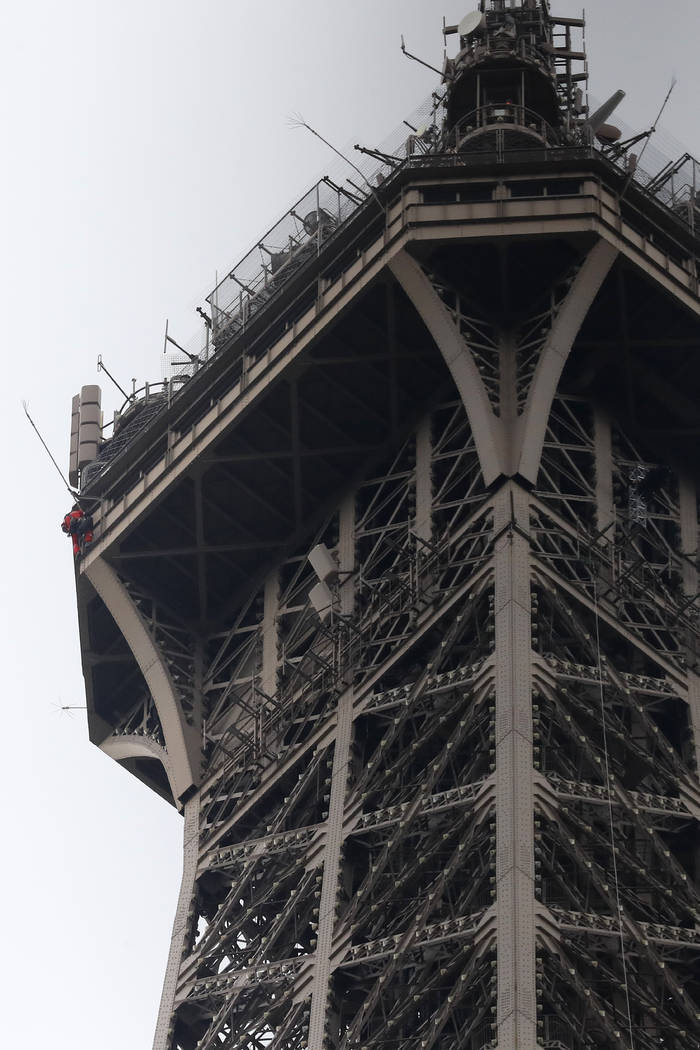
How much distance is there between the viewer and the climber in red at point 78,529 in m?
83.2

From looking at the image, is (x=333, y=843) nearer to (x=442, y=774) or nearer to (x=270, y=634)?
(x=442, y=774)

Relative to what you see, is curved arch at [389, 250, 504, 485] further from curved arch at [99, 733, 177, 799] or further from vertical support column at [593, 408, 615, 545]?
curved arch at [99, 733, 177, 799]

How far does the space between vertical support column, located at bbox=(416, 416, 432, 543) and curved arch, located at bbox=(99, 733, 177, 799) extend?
388 inches

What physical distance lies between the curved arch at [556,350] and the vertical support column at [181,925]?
13202mm

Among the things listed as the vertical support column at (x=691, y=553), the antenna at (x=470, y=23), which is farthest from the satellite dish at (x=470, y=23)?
the vertical support column at (x=691, y=553)

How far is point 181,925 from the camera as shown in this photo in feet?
247

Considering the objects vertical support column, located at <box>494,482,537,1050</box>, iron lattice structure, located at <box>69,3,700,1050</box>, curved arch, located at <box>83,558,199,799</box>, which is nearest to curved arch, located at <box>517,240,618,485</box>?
iron lattice structure, located at <box>69,3,700,1050</box>

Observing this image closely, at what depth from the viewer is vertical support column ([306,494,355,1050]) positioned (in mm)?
68000

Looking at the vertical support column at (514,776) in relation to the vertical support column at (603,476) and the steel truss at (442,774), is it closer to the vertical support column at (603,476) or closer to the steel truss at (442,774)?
the steel truss at (442,774)

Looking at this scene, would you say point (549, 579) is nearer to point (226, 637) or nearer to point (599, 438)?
point (599, 438)

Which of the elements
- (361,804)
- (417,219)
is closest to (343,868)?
(361,804)

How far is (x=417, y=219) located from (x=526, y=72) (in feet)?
37.0

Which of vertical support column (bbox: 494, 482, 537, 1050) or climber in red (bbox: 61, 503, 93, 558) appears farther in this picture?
climber in red (bbox: 61, 503, 93, 558)

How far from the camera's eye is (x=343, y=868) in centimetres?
7088
